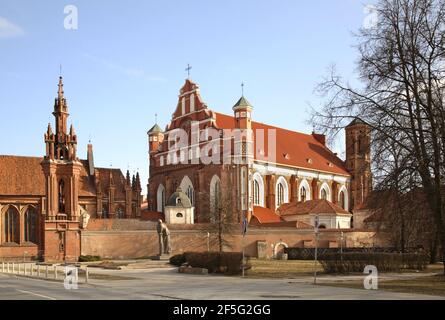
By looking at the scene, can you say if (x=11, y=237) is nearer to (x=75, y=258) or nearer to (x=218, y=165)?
(x=75, y=258)

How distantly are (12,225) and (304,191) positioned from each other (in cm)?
3992

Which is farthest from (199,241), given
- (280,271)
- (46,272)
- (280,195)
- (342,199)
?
(46,272)

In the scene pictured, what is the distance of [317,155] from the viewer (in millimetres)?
99750

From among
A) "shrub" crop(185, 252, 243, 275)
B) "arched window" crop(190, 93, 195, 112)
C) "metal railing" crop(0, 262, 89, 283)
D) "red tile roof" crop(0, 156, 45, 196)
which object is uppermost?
"arched window" crop(190, 93, 195, 112)

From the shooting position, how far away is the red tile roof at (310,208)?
8175cm

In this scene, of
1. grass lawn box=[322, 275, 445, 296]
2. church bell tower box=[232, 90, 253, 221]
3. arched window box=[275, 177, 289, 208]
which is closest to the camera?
grass lawn box=[322, 275, 445, 296]

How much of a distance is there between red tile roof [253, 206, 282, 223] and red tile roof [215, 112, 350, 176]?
259 inches

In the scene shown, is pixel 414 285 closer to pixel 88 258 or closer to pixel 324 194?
pixel 88 258

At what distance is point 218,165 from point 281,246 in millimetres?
13471

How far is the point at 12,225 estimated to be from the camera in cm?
7819

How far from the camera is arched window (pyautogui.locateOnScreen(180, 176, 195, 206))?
85062mm

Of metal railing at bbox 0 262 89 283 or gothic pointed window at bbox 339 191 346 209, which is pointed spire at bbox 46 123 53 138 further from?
gothic pointed window at bbox 339 191 346 209

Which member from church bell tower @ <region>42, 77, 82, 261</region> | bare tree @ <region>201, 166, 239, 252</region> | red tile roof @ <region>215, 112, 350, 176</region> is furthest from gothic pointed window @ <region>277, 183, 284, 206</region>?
church bell tower @ <region>42, 77, 82, 261</region>

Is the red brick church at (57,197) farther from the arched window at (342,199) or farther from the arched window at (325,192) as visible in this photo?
the arched window at (342,199)
